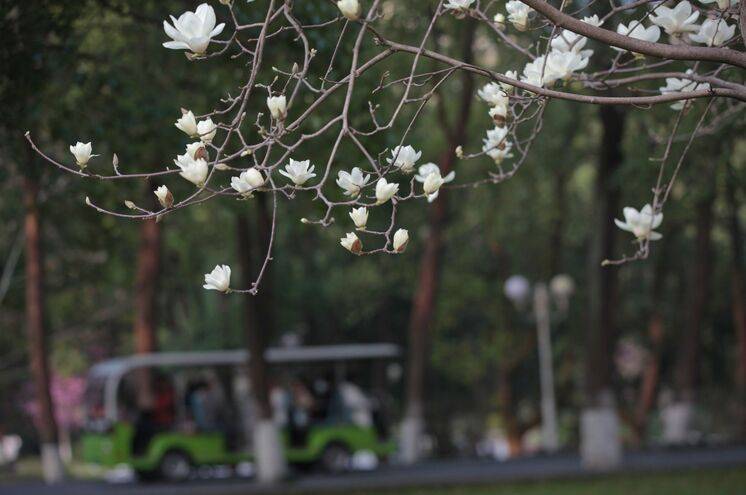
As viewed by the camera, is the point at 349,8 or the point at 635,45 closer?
the point at 349,8

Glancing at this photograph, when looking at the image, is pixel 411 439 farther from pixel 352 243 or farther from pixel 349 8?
pixel 349 8

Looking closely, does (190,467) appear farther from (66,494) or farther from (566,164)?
(566,164)

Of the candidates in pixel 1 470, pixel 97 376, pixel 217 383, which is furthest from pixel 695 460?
pixel 1 470

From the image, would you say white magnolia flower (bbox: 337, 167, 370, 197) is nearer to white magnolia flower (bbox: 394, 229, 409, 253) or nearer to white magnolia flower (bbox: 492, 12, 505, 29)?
white magnolia flower (bbox: 394, 229, 409, 253)

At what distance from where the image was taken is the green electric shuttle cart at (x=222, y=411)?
80.4 ft

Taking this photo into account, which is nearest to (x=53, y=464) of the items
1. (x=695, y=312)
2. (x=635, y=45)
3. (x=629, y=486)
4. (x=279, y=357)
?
(x=279, y=357)

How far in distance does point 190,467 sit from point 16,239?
7694 mm

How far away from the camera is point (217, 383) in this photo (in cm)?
2530

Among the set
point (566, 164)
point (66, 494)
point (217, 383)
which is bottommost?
point (66, 494)

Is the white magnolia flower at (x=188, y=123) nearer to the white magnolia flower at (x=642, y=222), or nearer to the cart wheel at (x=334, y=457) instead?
the white magnolia flower at (x=642, y=222)

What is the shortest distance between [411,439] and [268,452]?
19.0 feet

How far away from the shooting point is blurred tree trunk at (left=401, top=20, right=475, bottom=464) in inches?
992

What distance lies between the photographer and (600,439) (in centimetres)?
2128

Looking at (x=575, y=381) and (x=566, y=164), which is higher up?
(x=566, y=164)
